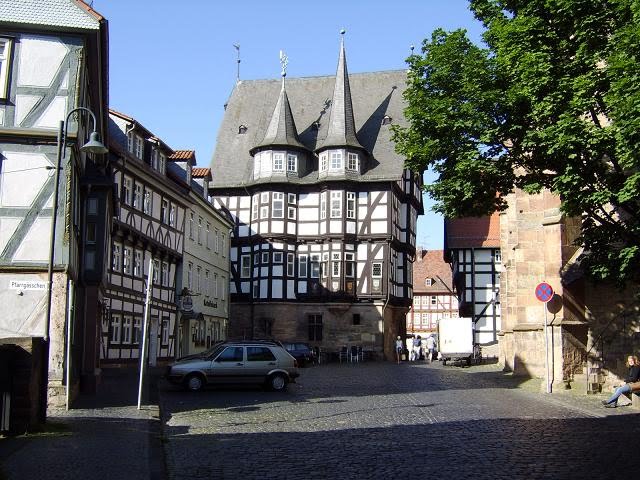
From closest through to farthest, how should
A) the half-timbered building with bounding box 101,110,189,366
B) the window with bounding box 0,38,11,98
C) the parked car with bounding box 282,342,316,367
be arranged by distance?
the window with bounding box 0,38,11,98 < the half-timbered building with bounding box 101,110,189,366 < the parked car with bounding box 282,342,316,367

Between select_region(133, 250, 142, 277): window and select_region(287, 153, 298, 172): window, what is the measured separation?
66.8ft

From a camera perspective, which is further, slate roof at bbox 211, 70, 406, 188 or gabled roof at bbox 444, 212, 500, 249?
gabled roof at bbox 444, 212, 500, 249

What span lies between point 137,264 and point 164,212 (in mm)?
3955

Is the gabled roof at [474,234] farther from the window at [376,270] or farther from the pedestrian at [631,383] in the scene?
the pedestrian at [631,383]

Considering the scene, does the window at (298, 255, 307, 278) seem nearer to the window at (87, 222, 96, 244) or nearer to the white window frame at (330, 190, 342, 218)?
the white window frame at (330, 190, 342, 218)

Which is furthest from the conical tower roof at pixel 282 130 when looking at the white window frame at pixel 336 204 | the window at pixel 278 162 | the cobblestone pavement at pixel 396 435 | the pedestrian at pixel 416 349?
the cobblestone pavement at pixel 396 435

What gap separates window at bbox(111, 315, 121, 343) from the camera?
32.1 meters

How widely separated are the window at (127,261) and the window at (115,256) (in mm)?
606

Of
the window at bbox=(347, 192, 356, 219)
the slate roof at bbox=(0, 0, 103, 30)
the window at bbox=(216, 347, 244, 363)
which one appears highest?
the window at bbox=(347, 192, 356, 219)

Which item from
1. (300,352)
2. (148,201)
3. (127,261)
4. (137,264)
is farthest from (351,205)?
(127,261)

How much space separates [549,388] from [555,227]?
5.07 metres

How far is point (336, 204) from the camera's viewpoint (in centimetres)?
5247

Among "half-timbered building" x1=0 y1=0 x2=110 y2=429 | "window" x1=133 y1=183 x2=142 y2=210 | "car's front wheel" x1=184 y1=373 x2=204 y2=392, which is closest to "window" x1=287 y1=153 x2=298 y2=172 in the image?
"window" x1=133 y1=183 x2=142 y2=210

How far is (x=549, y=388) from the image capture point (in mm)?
22328
